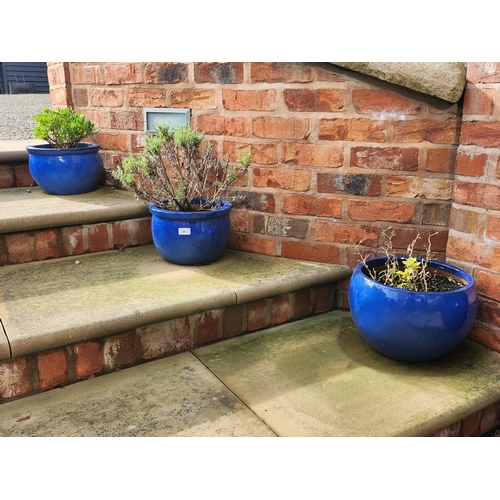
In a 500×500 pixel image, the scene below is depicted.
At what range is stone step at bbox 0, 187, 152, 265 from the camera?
195cm

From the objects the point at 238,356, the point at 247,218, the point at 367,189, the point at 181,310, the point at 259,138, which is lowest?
the point at 238,356

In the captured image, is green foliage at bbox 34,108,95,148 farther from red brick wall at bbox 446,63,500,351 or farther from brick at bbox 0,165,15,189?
red brick wall at bbox 446,63,500,351

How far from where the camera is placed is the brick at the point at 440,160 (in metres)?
1.72

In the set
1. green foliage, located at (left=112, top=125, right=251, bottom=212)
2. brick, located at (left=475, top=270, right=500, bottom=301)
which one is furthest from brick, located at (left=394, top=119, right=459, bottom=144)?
green foliage, located at (left=112, top=125, right=251, bottom=212)

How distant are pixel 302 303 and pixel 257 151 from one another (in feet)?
2.10

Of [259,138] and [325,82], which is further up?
[325,82]

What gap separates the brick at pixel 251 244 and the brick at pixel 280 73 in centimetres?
65

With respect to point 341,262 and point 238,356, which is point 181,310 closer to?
point 238,356

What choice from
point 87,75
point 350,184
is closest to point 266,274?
point 350,184

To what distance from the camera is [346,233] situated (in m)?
1.96

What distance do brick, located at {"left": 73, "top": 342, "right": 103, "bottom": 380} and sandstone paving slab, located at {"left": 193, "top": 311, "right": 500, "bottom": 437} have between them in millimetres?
339

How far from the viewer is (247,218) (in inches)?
84.4

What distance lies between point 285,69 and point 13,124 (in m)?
→ 3.05

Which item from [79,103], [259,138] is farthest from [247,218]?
[79,103]
